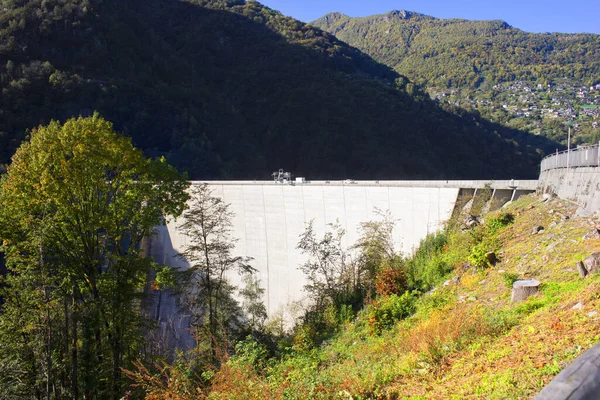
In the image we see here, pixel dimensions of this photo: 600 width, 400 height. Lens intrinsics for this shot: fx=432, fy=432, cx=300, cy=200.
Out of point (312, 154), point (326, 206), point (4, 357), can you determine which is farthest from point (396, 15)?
point (4, 357)

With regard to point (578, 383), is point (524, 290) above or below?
below

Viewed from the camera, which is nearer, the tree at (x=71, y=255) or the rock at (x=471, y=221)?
the tree at (x=71, y=255)

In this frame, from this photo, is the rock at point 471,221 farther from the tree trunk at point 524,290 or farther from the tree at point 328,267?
the tree trunk at point 524,290

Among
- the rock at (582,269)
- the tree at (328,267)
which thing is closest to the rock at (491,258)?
the rock at (582,269)

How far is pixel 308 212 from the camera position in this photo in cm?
2147

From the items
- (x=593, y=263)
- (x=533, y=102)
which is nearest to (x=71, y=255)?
(x=593, y=263)

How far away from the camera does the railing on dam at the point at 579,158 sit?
1013 centimetres

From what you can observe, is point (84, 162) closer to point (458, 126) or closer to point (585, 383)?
point (585, 383)

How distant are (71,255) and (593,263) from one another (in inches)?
468

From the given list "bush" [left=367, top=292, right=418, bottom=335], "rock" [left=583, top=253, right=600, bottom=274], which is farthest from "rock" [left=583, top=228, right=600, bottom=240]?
"bush" [left=367, top=292, right=418, bottom=335]

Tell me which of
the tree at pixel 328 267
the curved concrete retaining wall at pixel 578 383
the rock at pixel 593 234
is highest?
the curved concrete retaining wall at pixel 578 383

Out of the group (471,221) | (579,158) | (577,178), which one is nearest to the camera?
(577,178)

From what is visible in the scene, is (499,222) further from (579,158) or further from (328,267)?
(328,267)

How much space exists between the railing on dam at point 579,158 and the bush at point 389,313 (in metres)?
5.34
